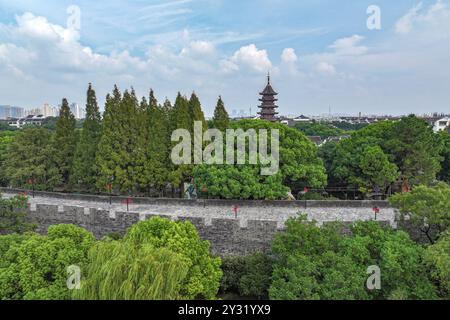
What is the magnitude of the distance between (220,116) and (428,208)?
1220 cm

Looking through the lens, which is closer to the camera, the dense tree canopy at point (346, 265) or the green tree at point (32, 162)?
the dense tree canopy at point (346, 265)

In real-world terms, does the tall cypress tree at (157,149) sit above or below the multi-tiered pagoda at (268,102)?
below

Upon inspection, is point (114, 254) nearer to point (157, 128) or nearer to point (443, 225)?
→ point (443, 225)

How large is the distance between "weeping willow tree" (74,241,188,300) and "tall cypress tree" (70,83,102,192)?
11.0 metres

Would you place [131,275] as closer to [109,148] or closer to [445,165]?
[109,148]

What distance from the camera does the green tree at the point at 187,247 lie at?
8477 millimetres

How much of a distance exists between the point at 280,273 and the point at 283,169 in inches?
268

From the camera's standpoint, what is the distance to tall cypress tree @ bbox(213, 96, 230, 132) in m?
19.6

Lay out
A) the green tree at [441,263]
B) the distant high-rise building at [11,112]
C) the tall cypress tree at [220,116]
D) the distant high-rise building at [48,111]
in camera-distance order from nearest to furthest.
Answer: the green tree at [441,263]
the tall cypress tree at [220,116]
the distant high-rise building at [48,111]
the distant high-rise building at [11,112]

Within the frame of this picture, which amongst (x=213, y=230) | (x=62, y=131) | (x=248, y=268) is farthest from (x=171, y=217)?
(x=62, y=131)

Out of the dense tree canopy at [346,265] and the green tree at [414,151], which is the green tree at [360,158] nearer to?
the green tree at [414,151]

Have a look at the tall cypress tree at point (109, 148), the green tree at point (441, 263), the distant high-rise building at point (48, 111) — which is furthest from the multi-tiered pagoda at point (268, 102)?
the distant high-rise building at point (48, 111)

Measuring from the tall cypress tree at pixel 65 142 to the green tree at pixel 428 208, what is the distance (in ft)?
50.7

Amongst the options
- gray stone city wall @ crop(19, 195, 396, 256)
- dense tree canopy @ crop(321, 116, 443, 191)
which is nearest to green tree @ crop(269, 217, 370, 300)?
gray stone city wall @ crop(19, 195, 396, 256)
